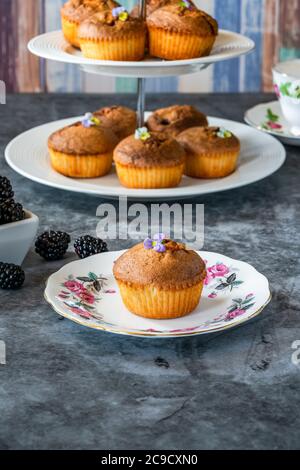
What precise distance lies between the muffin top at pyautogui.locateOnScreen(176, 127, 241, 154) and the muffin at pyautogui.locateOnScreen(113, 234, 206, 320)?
550 mm

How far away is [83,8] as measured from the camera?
6.12 feet

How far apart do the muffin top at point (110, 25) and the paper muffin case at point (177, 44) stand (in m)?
0.03

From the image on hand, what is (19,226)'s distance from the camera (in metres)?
1.39

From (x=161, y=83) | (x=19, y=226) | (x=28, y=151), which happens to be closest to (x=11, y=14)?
(x=161, y=83)

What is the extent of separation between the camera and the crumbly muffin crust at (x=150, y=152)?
1.70 metres

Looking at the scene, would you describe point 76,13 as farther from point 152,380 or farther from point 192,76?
point 192,76

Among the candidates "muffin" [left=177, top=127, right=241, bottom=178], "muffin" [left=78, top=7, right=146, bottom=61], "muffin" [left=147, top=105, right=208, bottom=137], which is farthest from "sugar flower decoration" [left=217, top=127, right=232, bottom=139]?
"muffin" [left=78, top=7, right=146, bottom=61]

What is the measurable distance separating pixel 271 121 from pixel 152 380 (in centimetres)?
112

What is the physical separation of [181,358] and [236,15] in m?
2.12

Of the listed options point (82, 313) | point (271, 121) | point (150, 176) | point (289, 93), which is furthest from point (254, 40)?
point (82, 313)

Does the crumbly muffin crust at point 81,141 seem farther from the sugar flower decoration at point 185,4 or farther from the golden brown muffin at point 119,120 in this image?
the sugar flower decoration at point 185,4

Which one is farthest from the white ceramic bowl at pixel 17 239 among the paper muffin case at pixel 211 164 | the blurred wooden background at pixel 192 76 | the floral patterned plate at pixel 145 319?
the blurred wooden background at pixel 192 76

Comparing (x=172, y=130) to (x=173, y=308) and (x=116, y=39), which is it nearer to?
(x=116, y=39)
